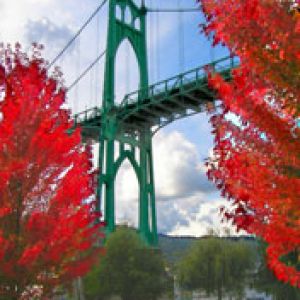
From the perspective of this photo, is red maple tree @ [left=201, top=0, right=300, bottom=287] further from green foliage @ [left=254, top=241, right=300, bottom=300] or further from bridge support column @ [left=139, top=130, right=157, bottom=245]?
bridge support column @ [left=139, top=130, right=157, bottom=245]

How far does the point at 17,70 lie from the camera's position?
1535cm

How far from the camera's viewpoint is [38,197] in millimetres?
13500

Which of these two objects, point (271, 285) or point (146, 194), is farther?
point (146, 194)

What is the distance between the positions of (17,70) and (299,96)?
988cm

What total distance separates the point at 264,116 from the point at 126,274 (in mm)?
32995

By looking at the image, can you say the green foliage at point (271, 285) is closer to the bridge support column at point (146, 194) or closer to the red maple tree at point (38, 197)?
the bridge support column at point (146, 194)

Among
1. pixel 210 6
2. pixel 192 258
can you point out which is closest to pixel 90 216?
pixel 210 6

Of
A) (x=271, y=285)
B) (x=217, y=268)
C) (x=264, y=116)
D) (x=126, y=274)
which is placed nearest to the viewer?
(x=264, y=116)

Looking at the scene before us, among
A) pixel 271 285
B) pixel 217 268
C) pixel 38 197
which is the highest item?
pixel 38 197

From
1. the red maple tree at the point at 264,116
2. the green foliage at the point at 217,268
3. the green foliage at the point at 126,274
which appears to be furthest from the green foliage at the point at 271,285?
the red maple tree at the point at 264,116

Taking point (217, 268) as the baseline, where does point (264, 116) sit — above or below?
above

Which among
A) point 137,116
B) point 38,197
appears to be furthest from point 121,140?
point 38,197

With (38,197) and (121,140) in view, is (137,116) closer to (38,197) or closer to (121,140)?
(121,140)

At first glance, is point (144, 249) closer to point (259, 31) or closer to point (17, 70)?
point (17, 70)
